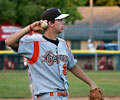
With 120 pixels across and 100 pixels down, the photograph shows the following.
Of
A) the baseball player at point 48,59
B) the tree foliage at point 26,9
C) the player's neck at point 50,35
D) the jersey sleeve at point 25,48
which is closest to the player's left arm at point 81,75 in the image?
the baseball player at point 48,59

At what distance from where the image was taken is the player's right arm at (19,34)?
5.04 m

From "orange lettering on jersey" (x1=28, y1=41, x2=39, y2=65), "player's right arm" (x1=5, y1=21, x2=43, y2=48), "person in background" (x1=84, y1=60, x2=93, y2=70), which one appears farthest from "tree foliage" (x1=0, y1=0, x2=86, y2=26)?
"player's right arm" (x1=5, y1=21, x2=43, y2=48)

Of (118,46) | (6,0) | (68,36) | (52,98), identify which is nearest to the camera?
(52,98)

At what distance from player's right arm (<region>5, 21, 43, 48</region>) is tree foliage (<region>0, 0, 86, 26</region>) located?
22586mm

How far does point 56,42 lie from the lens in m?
5.57

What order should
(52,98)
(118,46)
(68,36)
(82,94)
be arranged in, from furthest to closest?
(68,36)
(118,46)
(82,94)
(52,98)

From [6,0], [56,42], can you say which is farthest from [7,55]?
[56,42]

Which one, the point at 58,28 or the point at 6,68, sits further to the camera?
the point at 6,68

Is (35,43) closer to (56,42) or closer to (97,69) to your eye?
(56,42)

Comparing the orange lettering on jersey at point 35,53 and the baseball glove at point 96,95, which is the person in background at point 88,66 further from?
the orange lettering on jersey at point 35,53

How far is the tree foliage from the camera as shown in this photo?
27891 mm

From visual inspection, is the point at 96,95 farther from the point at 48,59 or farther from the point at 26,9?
the point at 26,9

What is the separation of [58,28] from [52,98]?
0.85 metres

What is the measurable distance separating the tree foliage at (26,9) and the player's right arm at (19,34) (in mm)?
22586
